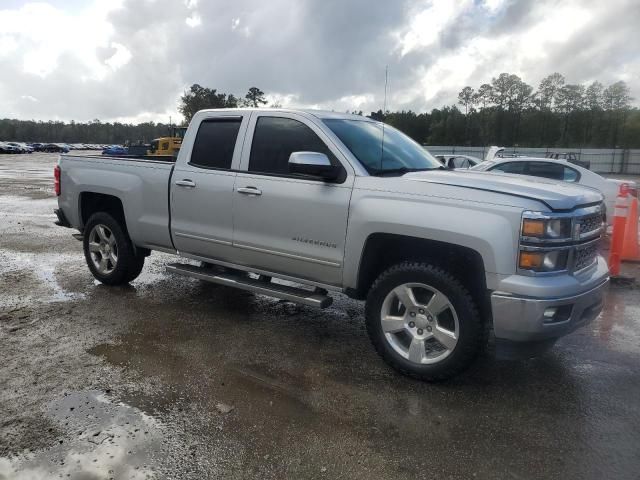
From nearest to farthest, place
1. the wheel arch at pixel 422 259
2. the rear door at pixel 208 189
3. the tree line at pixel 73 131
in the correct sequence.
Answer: the wheel arch at pixel 422 259
the rear door at pixel 208 189
the tree line at pixel 73 131

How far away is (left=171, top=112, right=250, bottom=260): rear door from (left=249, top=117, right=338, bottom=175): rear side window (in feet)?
0.65

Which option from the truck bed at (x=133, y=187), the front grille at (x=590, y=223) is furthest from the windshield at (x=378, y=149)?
the truck bed at (x=133, y=187)

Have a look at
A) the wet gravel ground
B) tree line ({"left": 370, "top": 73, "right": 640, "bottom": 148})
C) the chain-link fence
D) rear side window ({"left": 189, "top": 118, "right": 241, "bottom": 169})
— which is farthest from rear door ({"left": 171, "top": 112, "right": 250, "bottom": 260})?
tree line ({"left": 370, "top": 73, "right": 640, "bottom": 148})

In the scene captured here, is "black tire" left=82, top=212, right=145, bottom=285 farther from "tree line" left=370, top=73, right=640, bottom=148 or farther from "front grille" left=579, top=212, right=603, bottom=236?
"tree line" left=370, top=73, right=640, bottom=148

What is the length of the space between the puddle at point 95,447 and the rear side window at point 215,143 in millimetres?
2468

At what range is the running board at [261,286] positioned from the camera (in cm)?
439

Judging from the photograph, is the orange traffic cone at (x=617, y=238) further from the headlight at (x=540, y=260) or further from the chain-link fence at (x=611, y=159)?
the chain-link fence at (x=611, y=159)

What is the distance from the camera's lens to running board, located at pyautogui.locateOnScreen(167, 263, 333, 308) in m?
4.39

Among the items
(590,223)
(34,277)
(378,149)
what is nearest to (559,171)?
(378,149)

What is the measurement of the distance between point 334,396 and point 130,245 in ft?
11.4

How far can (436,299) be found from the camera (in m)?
3.85

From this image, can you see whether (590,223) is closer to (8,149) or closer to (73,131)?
(8,149)

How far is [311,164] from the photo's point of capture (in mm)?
4074

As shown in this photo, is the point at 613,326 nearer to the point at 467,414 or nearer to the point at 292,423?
the point at 467,414
